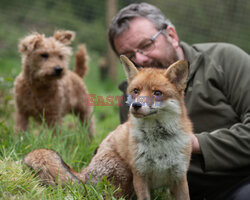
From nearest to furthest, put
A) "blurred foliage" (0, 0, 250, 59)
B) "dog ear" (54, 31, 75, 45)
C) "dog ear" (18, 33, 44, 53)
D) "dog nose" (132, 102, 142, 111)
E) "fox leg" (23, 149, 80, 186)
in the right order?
"dog nose" (132, 102, 142, 111) → "fox leg" (23, 149, 80, 186) → "dog ear" (18, 33, 44, 53) → "dog ear" (54, 31, 75, 45) → "blurred foliage" (0, 0, 250, 59)

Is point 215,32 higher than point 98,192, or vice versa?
point 215,32

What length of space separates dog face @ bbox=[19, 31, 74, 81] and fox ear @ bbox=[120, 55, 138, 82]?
2318 mm

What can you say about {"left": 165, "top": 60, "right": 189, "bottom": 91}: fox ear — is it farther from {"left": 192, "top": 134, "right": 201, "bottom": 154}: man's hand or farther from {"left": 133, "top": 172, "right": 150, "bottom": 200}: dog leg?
{"left": 133, "top": 172, "right": 150, "bottom": 200}: dog leg

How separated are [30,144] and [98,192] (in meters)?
1.42

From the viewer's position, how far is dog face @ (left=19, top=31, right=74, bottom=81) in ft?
16.5

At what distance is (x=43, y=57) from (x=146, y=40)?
2.23 metres

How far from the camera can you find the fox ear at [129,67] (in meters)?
2.92

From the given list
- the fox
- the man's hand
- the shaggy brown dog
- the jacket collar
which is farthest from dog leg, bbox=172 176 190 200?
the shaggy brown dog

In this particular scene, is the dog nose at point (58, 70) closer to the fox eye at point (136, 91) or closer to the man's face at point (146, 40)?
the man's face at point (146, 40)

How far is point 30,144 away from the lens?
391 cm

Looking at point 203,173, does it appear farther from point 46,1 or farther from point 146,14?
point 46,1

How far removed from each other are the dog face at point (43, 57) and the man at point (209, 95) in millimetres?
1407

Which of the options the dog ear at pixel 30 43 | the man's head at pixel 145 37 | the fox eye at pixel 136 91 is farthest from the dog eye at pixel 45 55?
the fox eye at pixel 136 91

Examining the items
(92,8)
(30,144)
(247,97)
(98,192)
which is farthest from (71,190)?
(92,8)
